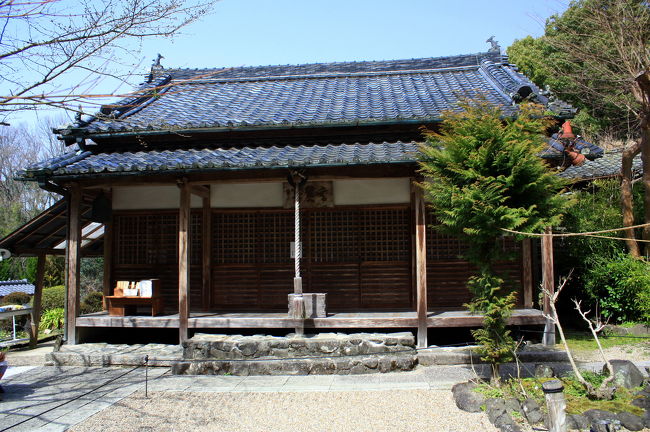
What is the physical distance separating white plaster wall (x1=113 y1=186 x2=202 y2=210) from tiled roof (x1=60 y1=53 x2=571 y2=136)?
1.56 meters

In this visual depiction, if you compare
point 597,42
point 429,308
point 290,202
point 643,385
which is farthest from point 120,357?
point 597,42

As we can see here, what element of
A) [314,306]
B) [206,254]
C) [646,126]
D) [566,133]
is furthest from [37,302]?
[646,126]

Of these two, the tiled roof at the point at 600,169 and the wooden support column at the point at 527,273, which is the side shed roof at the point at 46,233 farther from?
the tiled roof at the point at 600,169

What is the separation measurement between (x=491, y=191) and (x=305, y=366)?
4488mm

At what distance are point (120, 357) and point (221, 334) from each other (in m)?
1.97

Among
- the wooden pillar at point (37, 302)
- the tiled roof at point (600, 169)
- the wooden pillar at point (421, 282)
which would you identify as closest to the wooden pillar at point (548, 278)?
the wooden pillar at point (421, 282)

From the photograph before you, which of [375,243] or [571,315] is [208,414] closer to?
[375,243]

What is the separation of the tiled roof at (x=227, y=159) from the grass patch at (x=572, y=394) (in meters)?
4.06

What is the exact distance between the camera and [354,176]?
9836 millimetres

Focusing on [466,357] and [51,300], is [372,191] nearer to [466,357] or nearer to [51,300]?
[466,357]

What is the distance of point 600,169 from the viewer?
50.4 feet

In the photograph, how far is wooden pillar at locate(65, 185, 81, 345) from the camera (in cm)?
1028

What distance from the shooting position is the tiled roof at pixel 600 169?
1483 cm

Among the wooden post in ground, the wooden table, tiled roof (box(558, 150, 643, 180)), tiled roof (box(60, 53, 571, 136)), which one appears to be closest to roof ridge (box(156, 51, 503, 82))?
tiled roof (box(60, 53, 571, 136))
